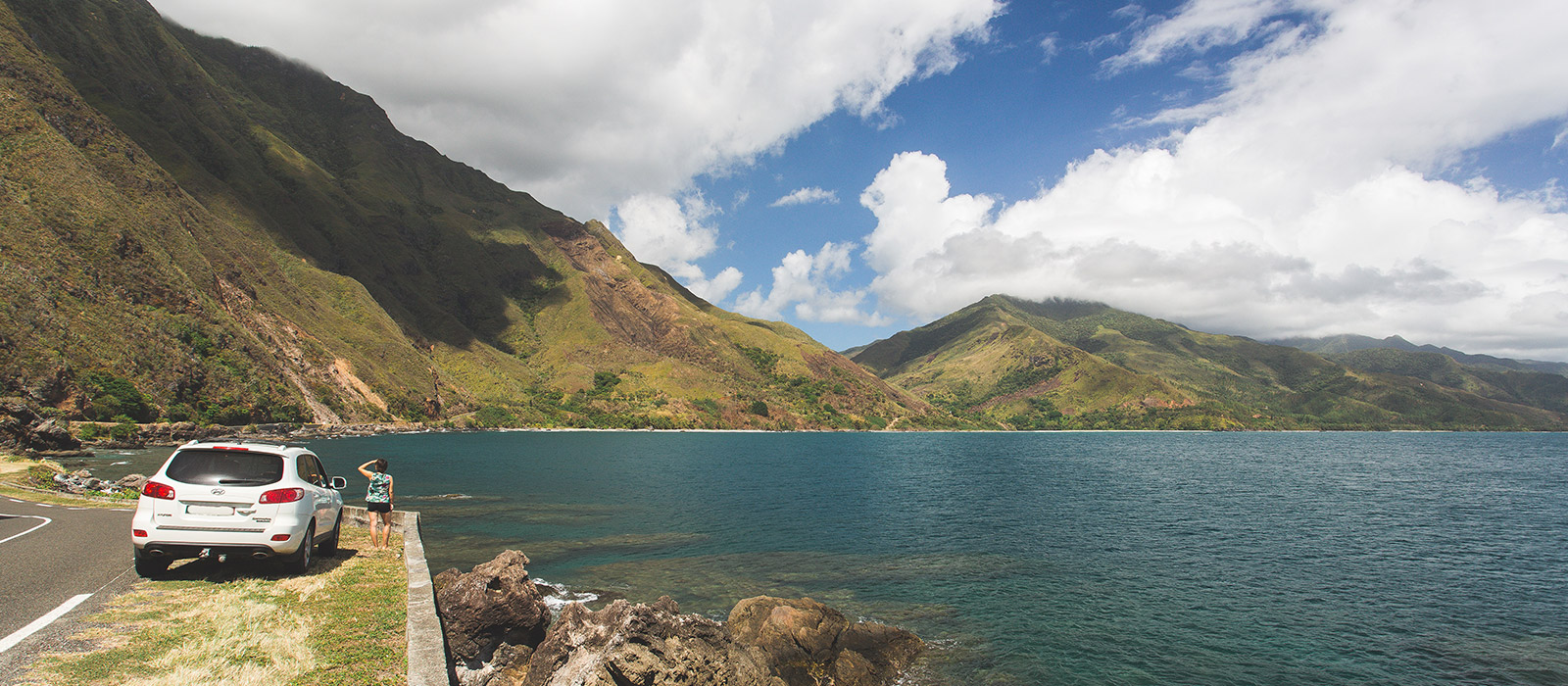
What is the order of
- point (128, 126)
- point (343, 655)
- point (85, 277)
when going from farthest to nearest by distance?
point (128, 126), point (85, 277), point (343, 655)

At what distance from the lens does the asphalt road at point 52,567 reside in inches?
404

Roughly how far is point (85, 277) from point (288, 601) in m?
112

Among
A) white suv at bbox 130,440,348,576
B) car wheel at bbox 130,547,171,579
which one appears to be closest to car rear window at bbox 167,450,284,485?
white suv at bbox 130,440,348,576

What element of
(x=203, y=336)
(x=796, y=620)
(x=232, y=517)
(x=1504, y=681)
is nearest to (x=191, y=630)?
(x=232, y=517)

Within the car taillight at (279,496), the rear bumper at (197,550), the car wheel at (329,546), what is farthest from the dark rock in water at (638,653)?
the car wheel at (329,546)

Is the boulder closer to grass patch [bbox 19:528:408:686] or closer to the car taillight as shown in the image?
grass patch [bbox 19:528:408:686]

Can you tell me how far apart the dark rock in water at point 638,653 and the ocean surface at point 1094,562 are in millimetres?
7895

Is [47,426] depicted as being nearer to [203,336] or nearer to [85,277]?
[85,277]

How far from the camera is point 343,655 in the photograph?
11.0m

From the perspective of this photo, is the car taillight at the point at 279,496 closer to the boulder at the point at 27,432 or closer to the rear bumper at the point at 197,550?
the rear bumper at the point at 197,550

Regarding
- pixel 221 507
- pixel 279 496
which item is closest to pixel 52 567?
pixel 221 507

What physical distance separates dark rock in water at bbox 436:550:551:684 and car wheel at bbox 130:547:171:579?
6273 millimetres

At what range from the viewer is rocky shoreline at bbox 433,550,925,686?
48.1 feet

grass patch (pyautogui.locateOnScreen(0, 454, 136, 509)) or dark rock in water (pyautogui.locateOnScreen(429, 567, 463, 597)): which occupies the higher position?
grass patch (pyautogui.locateOnScreen(0, 454, 136, 509))
